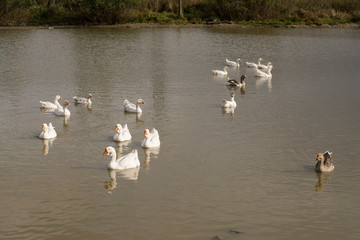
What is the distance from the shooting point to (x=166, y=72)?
25453mm

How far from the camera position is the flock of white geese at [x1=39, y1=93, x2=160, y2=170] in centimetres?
1290

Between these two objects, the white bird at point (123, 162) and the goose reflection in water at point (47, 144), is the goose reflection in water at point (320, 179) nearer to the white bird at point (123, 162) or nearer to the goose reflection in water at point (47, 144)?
the white bird at point (123, 162)

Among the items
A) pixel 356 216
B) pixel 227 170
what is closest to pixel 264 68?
pixel 227 170

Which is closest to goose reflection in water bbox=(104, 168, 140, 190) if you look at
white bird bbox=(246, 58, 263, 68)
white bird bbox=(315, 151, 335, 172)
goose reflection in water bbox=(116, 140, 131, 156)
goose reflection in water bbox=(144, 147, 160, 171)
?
goose reflection in water bbox=(144, 147, 160, 171)

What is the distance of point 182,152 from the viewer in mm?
14211

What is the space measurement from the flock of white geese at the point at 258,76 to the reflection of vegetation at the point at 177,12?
70.6ft

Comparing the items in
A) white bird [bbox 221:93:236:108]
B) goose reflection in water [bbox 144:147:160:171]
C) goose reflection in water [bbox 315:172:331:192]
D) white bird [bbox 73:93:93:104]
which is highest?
white bird [bbox 73:93:93:104]

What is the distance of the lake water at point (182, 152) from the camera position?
34.3 feet

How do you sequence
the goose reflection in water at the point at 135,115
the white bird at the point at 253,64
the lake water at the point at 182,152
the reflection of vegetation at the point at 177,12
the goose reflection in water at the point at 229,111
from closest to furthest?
the lake water at the point at 182,152 → the goose reflection in water at the point at 135,115 → the goose reflection in water at the point at 229,111 → the white bird at the point at 253,64 → the reflection of vegetation at the point at 177,12

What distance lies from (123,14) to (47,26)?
21.1ft

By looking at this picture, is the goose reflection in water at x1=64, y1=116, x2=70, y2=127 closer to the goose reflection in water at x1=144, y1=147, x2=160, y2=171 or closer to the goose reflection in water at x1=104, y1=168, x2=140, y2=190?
the goose reflection in water at x1=144, y1=147, x2=160, y2=171

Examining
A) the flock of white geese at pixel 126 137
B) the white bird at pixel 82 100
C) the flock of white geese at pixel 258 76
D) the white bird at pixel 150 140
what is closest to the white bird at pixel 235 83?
the flock of white geese at pixel 258 76

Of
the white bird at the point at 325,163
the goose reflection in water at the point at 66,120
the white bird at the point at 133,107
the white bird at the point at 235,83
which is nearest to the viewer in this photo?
the white bird at the point at 325,163

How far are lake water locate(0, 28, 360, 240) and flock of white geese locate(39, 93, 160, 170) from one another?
23 centimetres
